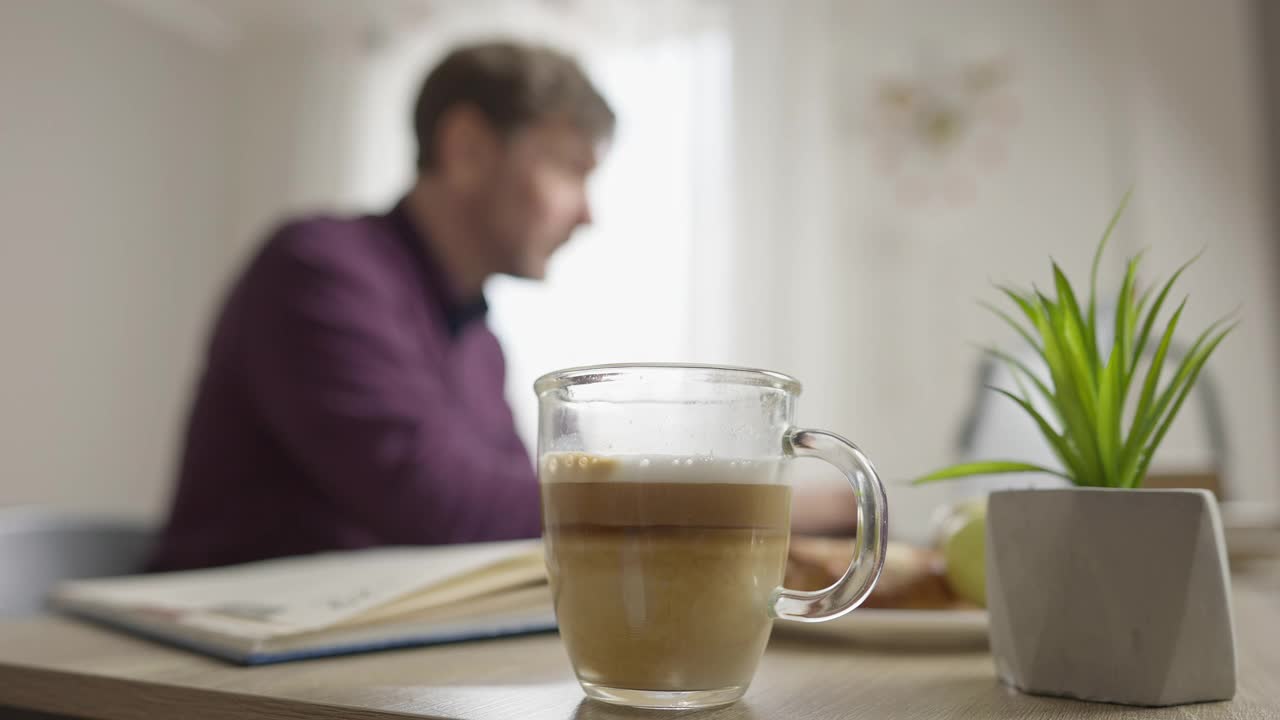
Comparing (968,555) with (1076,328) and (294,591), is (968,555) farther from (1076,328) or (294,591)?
(294,591)

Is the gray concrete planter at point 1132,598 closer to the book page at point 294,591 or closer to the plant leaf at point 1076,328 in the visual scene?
the plant leaf at point 1076,328

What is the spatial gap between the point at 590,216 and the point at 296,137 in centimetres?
235

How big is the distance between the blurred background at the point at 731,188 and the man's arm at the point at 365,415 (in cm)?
129

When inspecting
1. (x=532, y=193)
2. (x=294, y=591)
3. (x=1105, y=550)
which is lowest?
(x=294, y=591)

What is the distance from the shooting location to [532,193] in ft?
5.49

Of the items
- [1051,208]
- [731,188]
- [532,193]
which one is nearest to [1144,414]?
[532,193]

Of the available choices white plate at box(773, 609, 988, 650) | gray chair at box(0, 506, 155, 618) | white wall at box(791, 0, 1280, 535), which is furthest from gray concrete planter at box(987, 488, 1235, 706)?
white wall at box(791, 0, 1280, 535)

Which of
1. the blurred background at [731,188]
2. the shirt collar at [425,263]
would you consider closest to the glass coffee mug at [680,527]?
the shirt collar at [425,263]

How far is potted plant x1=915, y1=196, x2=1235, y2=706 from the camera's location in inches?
15.9

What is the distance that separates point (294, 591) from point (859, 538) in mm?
396

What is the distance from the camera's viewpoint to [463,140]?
5.49ft

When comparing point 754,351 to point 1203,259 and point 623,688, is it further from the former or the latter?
point 623,688

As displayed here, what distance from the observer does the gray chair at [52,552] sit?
1196mm

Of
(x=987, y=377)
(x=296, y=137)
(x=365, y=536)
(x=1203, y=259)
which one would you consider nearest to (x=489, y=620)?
(x=365, y=536)
